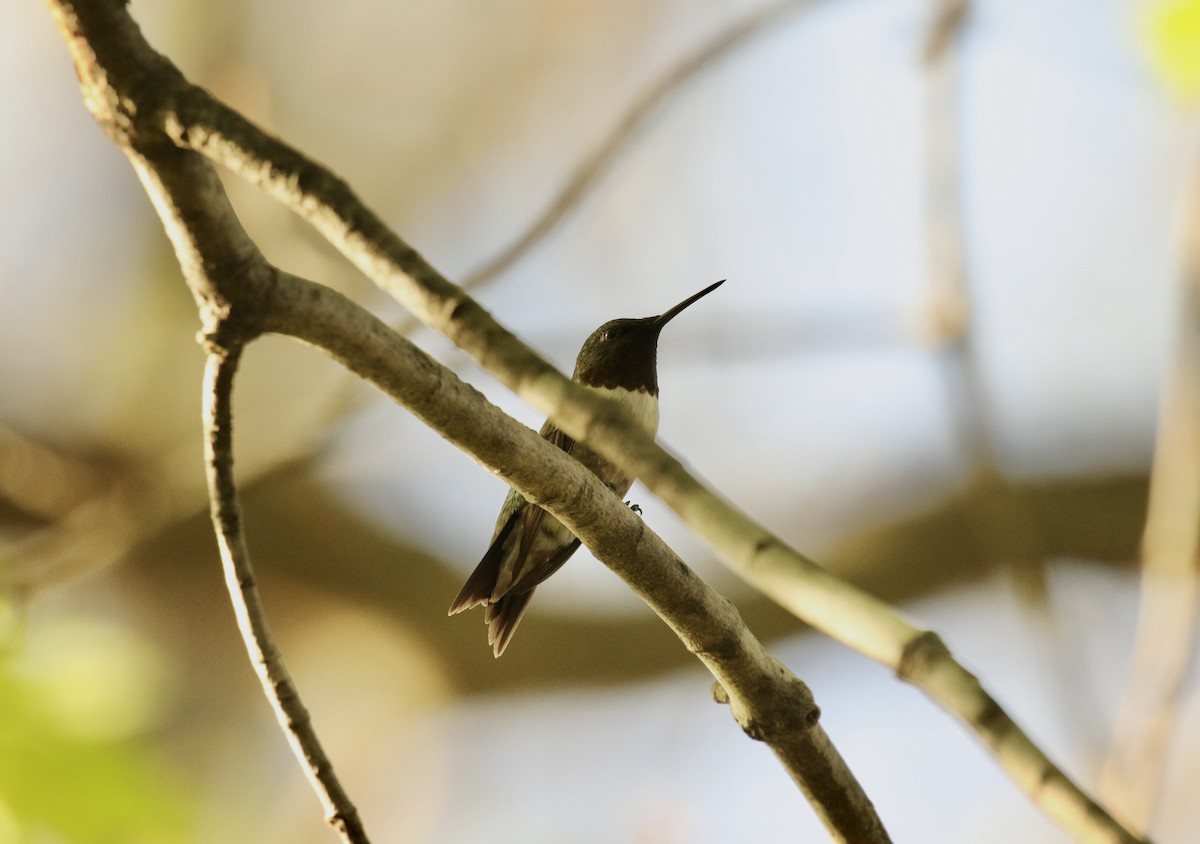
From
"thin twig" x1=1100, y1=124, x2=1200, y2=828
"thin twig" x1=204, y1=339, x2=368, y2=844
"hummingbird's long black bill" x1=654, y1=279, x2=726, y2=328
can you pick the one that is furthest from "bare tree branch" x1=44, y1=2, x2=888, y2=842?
"hummingbird's long black bill" x1=654, y1=279, x2=726, y2=328

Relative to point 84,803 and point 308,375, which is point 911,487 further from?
point 84,803

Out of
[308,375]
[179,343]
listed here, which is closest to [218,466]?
[308,375]

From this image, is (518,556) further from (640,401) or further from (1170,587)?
(1170,587)

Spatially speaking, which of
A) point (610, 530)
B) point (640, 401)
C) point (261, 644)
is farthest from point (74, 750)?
point (640, 401)

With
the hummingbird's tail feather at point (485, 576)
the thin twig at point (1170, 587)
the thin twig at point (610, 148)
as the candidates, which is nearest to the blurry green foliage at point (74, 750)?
the hummingbird's tail feather at point (485, 576)

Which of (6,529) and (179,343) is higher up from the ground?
(179,343)

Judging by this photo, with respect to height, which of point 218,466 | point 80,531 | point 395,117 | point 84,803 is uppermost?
point 395,117

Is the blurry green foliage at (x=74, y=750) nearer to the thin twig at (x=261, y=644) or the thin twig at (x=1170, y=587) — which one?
the thin twig at (x=261, y=644)
